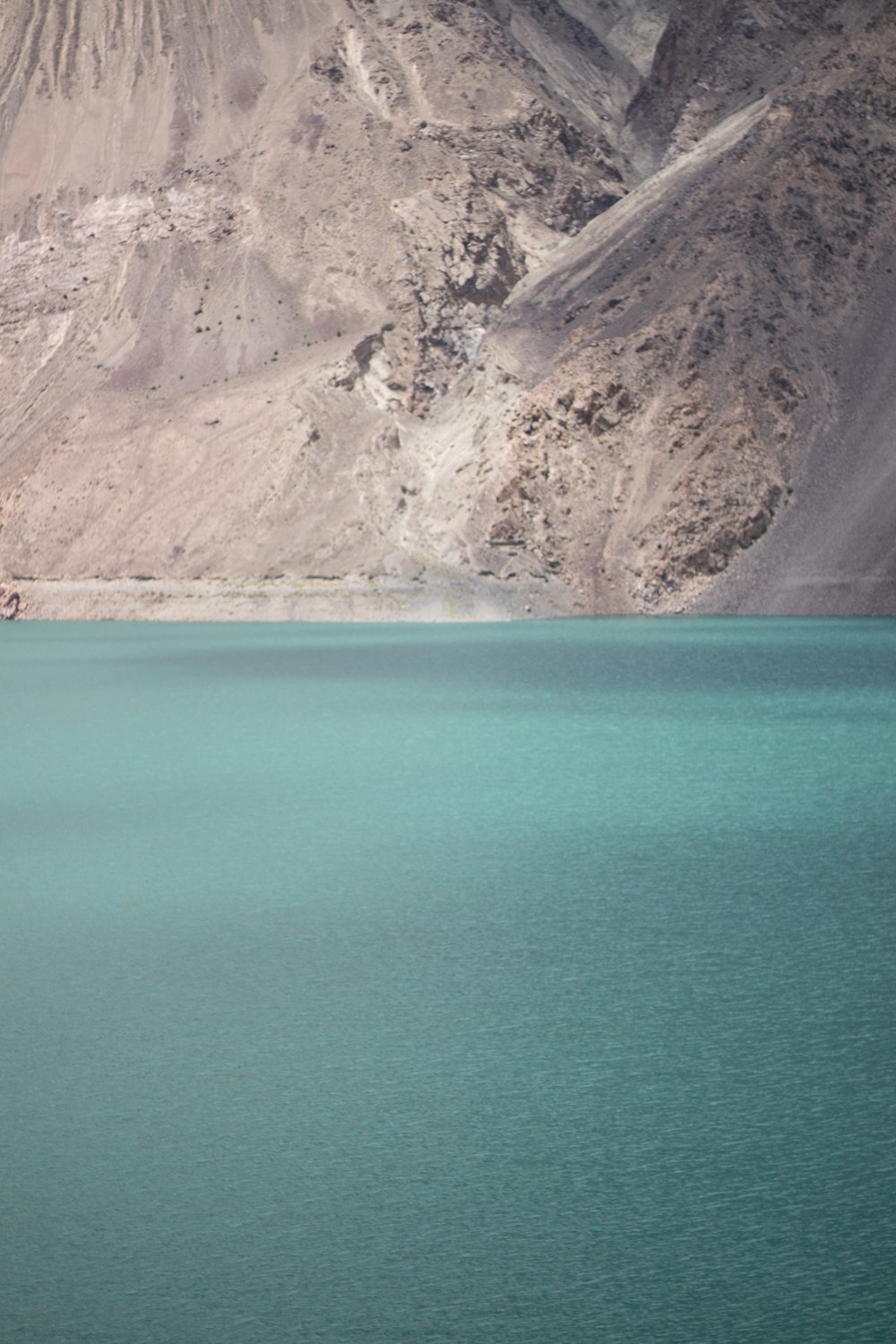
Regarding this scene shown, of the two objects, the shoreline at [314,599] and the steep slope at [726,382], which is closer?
the steep slope at [726,382]

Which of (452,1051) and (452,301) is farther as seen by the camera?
(452,301)

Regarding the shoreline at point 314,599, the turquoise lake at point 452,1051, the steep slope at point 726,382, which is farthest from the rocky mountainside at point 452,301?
the turquoise lake at point 452,1051

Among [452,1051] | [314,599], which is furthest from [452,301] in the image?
[452,1051]

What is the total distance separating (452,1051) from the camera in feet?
29.3

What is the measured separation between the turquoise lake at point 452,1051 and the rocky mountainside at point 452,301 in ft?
141

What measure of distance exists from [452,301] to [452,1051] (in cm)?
6977

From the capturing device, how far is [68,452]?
77.3 metres

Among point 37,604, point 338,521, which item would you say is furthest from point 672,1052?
point 37,604

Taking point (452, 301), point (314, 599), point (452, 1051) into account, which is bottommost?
point (314, 599)

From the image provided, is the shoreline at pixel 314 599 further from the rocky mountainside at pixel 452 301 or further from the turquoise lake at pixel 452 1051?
the turquoise lake at pixel 452 1051

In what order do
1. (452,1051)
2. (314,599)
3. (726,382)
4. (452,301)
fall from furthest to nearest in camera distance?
(452,301) → (726,382) → (314,599) → (452,1051)

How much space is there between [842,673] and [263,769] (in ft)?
52.2

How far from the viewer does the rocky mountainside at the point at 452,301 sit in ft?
206

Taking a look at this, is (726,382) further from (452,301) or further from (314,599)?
(314,599)
